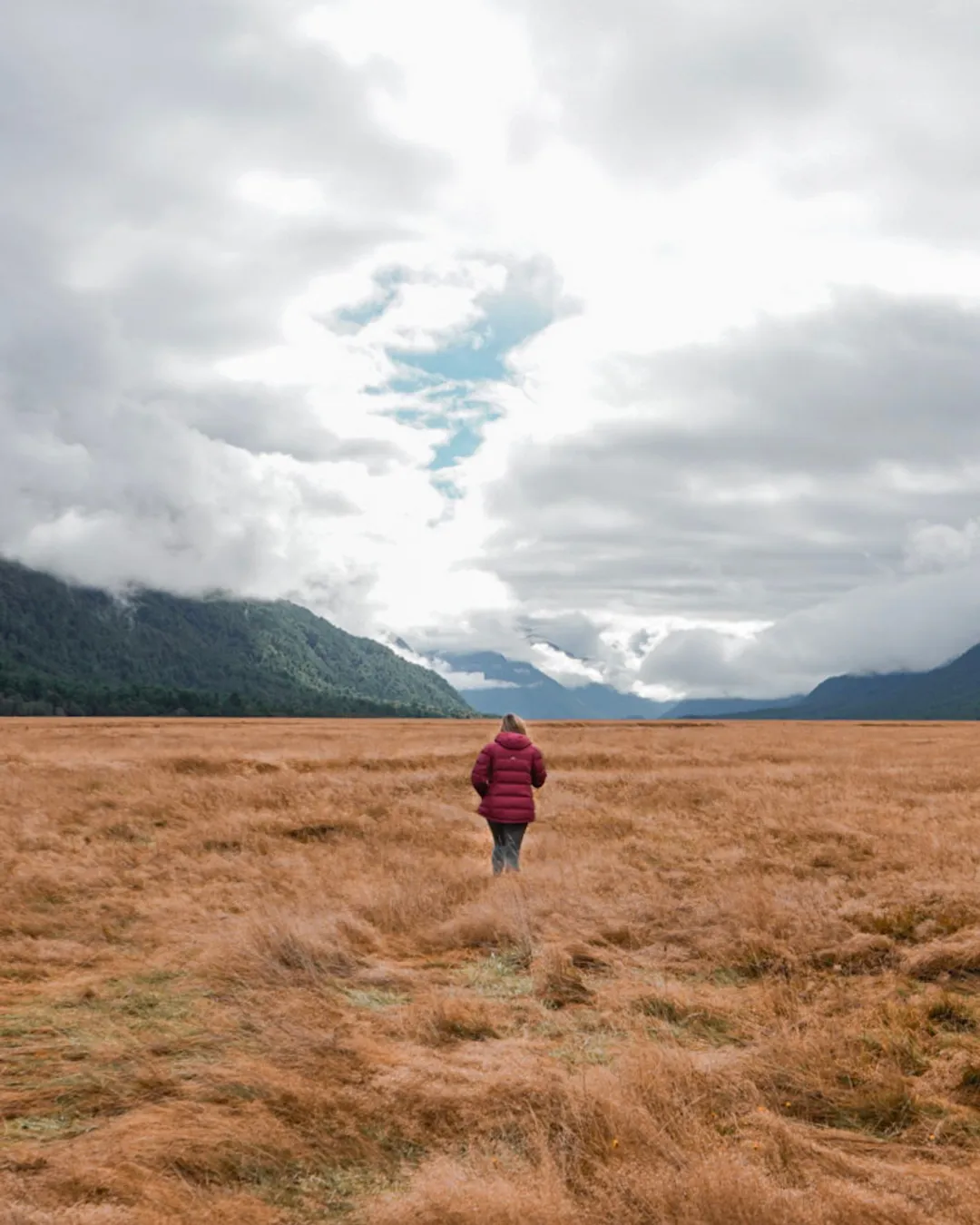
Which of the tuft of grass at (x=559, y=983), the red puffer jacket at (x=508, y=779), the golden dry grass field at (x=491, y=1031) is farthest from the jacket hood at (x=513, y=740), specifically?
the tuft of grass at (x=559, y=983)

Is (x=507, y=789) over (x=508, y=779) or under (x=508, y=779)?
under

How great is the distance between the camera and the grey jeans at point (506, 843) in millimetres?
14594

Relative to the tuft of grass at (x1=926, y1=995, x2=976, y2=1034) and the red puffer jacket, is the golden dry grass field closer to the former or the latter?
the tuft of grass at (x1=926, y1=995, x2=976, y2=1034)

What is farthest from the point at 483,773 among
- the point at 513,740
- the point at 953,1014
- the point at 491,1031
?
the point at 953,1014

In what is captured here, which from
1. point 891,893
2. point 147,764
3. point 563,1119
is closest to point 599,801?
point 891,893

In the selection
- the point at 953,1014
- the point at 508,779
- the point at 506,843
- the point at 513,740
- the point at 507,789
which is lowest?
the point at 953,1014

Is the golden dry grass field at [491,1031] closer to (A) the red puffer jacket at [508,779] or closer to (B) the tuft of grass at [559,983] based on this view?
(B) the tuft of grass at [559,983]

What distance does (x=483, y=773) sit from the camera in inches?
583

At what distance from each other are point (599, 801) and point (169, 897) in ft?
46.6

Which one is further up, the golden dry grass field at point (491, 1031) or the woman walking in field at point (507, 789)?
the woman walking in field at point (507, 789)

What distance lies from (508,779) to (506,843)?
1.05m

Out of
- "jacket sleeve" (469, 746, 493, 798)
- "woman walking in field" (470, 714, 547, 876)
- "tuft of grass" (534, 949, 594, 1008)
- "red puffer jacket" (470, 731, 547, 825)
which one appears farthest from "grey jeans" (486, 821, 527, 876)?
"tuft of grass" (534, 949, 594, 1008)

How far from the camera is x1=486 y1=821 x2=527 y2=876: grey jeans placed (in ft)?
47.9

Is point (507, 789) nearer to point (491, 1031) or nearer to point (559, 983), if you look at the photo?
point (559, 983)
